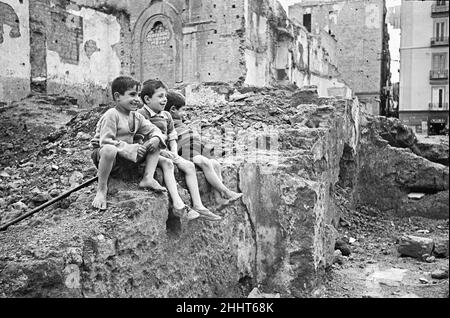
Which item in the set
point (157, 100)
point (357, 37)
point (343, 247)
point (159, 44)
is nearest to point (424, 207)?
point (343, 247)

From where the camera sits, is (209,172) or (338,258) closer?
(209,172)

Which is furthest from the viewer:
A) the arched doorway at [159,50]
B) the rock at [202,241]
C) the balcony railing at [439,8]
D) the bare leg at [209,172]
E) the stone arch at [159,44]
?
the arched doorway at [159,50]

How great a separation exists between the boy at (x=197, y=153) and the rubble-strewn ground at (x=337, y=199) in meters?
0.94

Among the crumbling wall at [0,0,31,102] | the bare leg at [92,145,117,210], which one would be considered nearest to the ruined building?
the crumbling wall at [0,0,31,102]

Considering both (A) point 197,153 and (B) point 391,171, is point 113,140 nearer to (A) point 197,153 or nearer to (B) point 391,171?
(A) point 197,153

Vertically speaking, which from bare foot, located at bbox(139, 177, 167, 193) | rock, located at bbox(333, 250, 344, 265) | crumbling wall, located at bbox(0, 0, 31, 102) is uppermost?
crumbling wall, located at bbox(0, 0, 31, 102)

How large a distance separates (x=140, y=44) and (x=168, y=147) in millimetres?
17321

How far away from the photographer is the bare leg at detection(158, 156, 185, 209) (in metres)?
3.87

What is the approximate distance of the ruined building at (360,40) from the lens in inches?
1212

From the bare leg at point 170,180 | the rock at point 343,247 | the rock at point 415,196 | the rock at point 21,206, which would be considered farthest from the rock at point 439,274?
the rock at point 21,206

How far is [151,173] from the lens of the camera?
386 cm

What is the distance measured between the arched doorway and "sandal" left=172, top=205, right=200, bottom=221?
16.4 m

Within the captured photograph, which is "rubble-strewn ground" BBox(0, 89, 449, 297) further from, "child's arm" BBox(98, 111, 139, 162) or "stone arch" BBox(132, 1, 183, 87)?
"stone arch" BBox(132, 1, 183, 87)

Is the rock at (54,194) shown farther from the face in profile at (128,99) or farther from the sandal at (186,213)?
the sandal at (186,213)
